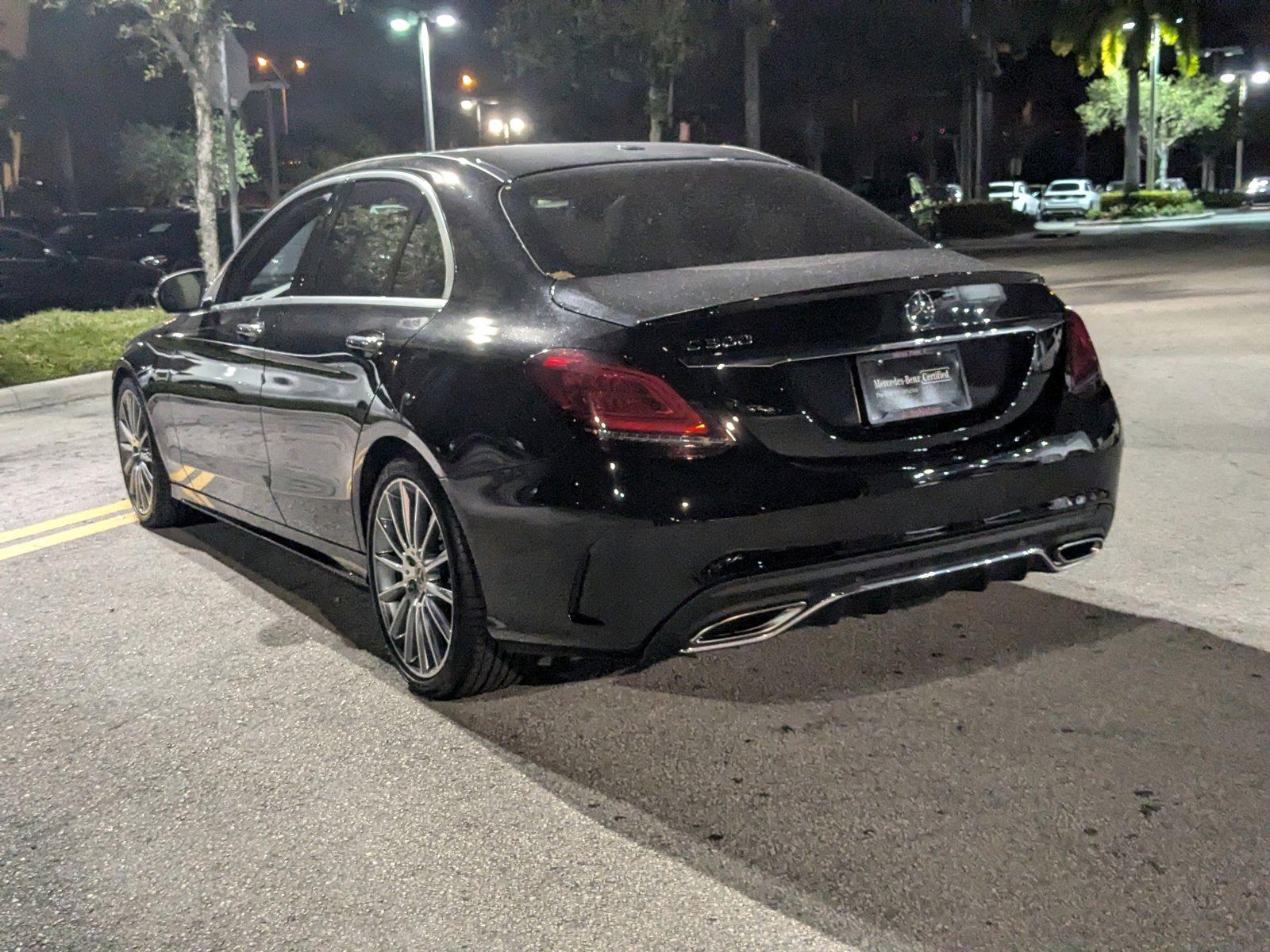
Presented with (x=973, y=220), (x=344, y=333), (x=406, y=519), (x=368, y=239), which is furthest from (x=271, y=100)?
(x=406, y=519)

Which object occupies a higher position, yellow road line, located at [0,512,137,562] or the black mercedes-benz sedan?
the black mercedes-benz sedan

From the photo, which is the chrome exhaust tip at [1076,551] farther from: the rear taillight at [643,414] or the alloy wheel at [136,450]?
the alloy wheel at [136,450]

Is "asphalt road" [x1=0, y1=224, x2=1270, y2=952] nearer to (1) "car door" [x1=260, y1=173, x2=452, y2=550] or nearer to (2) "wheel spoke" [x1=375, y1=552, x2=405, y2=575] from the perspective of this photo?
(2) "wheel spoke" [x1=375, y1=552, x2=405, y2=575]

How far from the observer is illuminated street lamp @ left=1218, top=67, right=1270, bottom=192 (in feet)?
267

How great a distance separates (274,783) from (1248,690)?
2722 mm

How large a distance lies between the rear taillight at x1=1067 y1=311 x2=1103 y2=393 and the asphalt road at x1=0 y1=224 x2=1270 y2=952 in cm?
86

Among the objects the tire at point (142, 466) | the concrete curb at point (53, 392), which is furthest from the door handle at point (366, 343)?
the concrete curb at point (53, 392)

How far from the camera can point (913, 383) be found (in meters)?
3.97

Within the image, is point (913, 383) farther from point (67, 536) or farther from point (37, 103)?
point (37, 103)

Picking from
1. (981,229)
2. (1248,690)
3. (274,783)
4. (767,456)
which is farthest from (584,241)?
(981,229)

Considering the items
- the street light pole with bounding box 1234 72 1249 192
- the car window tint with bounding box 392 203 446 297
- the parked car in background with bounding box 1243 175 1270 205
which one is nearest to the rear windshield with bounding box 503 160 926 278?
the car window tint with bounding box 392 203 446 297

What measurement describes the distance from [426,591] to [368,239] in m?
1.34

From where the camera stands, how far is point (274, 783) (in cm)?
393

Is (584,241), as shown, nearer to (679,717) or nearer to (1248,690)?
(679,717)
